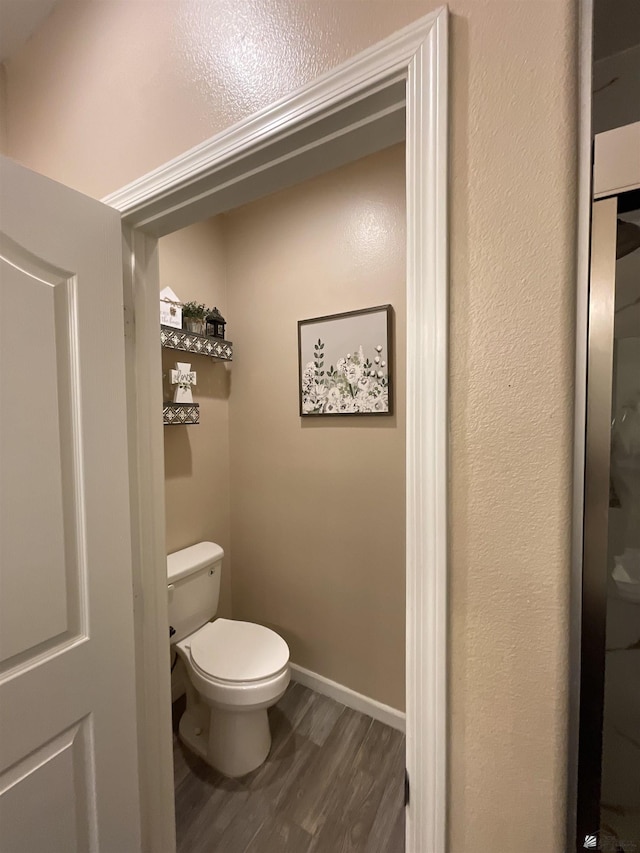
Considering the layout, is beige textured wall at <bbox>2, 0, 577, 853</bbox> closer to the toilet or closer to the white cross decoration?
the toilet

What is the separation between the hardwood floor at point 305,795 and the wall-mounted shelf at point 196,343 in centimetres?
177

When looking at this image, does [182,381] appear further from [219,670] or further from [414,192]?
[414,192]

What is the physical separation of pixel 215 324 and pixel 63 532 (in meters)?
1.36

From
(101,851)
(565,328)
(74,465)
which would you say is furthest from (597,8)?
(101,851)

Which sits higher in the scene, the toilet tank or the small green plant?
the small green plant

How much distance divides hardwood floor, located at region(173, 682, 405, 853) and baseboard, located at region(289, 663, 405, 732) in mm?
35

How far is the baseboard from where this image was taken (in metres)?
1.68

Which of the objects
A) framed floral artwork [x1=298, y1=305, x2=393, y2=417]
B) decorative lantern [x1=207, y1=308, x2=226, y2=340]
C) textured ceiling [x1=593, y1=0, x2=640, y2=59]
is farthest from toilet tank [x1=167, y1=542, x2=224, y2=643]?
textured ceiling [x1=593, y1=0, x2=640, y2=59]

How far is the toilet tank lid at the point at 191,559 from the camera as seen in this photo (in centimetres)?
159

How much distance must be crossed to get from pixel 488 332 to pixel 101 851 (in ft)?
4.56

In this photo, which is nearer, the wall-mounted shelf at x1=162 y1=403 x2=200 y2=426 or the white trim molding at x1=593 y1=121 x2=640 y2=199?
the white trim molding at x1=593 y1=121 x2=640 y2=199

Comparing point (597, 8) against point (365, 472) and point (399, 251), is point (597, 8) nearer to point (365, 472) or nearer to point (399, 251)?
point (399, 251)

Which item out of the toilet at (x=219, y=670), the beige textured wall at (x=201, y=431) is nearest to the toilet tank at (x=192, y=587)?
the toilet at (x=219, y=670)

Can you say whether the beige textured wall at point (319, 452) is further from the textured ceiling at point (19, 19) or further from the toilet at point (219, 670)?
the textured ceiling at point (19, 19)
